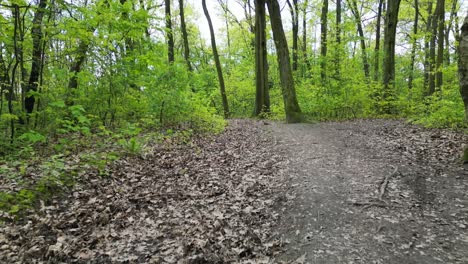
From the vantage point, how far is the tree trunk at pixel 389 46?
13.8 m

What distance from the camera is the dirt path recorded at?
3.40 metres

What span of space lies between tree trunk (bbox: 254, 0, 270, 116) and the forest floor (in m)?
9.56

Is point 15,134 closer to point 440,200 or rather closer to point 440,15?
point 440,200

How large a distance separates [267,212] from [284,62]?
884 cm

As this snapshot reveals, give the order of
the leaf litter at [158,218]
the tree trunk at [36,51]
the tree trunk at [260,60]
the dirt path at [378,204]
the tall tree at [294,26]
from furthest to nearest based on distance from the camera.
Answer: the tall tree at [294,26] → the tree trunk at [260,60] → the tree trunk at [36,51] → the leaf litter at [158,218] → the dirt path at [378,204]

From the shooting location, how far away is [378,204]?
440cm

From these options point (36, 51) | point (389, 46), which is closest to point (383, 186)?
point (36, 51)

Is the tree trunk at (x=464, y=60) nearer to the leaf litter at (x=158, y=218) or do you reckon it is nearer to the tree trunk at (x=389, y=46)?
the leaf litter at (x=158, y=218)

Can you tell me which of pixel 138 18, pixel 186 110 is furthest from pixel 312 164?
pixel 138 18

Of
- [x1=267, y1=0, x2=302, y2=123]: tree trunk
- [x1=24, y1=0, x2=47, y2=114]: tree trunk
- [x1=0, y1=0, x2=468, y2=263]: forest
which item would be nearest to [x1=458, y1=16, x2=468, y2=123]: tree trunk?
[x1=0, y1=0, x2=468, y2=263]: forest

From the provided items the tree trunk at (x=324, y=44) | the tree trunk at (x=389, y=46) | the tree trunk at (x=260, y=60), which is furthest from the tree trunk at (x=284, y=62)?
the tree trunk at (x=389, y=46)

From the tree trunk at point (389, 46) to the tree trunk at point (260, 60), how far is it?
5.88 m

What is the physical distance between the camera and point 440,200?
442 cm

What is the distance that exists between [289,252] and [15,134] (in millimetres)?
7155
